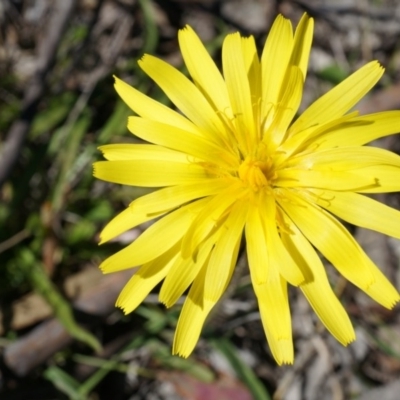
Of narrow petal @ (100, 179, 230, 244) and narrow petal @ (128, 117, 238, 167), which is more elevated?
narrow petal @ (128, 117, 238, 167)

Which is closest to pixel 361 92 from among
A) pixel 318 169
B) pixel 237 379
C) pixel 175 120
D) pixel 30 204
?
pixel 318 169

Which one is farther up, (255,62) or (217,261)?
(255,62)

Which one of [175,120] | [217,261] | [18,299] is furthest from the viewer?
[18,299]

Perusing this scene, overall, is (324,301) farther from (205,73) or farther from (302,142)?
(205,73)

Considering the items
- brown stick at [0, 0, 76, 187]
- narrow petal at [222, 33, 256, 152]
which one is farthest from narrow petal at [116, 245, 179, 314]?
brown stick at [0, 0, 76, 187]

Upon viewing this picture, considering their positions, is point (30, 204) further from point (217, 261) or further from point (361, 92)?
point (361, 92)

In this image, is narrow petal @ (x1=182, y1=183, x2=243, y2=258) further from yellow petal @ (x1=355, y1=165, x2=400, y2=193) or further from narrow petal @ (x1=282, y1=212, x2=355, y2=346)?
yellow petal @ (x1=355, y1=165, x2=400, y2=193)

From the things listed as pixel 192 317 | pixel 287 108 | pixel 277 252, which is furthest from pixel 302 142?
pixel 192 317
